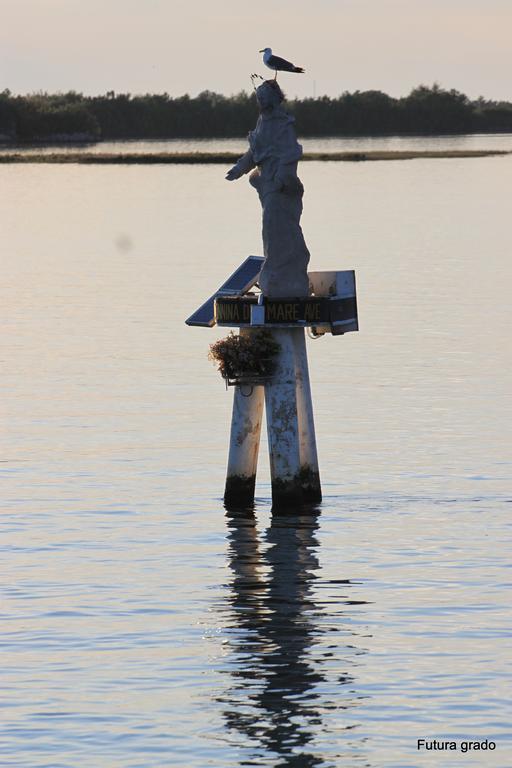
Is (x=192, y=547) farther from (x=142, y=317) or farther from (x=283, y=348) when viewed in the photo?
(x=142, y=317)

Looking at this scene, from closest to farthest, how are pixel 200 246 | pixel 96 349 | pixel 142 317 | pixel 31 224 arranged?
pixel 96 349, pixel 142 317, pixel 200 246, pixel 31 224

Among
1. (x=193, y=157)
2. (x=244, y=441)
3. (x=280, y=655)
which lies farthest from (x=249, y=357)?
(x=193, y=157)

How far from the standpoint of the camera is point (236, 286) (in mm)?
23531

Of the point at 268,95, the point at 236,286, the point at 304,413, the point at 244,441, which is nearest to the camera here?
the point at 304,413

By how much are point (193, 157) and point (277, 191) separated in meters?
134

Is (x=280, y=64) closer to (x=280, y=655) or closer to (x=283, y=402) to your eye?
(x=283, y=402)

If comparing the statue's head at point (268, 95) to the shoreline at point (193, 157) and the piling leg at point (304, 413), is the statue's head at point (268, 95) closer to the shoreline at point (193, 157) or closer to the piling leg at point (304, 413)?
the piling leg at point (304, 413)

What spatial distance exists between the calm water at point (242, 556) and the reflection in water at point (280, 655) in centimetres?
3

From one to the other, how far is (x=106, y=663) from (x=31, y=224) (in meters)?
79.8

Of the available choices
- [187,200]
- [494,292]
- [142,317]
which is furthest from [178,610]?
[187,200]

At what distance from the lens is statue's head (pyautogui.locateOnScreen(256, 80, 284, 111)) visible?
23.1 m

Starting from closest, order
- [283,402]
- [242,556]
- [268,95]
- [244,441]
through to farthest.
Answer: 1. [242,556]
2. [283,402]
3. [268,95]
4. [244,441]

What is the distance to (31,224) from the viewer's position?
3780 inches

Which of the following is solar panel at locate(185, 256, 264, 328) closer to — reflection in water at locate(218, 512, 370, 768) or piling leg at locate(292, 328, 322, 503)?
piling leg at locate(292, 328, 322, 503)
